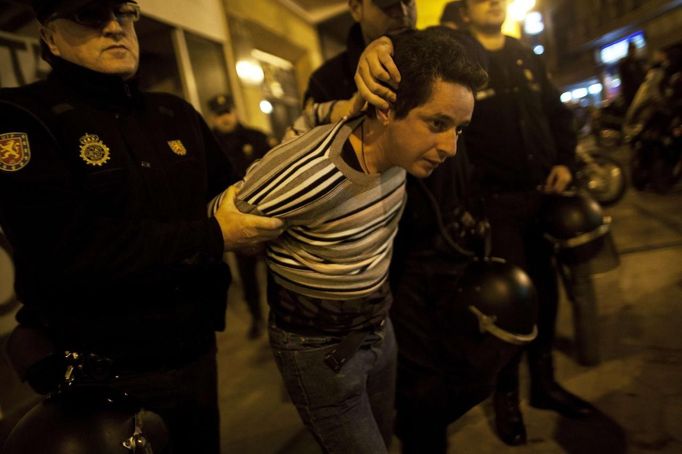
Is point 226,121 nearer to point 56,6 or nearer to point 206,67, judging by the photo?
point 206,67

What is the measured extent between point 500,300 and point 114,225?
4.40 feet

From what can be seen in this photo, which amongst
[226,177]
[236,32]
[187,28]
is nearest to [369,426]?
[226,177]

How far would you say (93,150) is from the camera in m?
1.19

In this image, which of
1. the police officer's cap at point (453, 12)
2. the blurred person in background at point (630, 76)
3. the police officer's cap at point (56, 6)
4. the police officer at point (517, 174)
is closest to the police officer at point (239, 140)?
the police officer's cap at point (453, 12)

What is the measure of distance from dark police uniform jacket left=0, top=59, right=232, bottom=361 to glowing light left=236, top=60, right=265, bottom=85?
5542 millimetres

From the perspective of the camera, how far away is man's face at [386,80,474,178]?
44.6 inches

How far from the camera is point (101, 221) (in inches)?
42.1

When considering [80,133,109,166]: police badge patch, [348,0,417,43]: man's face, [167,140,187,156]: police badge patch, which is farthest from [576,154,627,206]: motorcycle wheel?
[80,133,109,166]: police badge patch

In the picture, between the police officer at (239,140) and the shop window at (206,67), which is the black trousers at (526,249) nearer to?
the police officer at (239,140)

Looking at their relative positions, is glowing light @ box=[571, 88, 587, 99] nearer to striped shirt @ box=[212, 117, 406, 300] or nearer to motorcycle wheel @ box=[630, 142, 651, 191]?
motorcycle wheel @ box=[630, 142, 651, 191]

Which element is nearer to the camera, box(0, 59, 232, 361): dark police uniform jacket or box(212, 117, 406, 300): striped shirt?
box(0, 59, 232, 361): dark police uniform jacket

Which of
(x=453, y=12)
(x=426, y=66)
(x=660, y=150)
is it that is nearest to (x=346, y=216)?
(x=426, y=66)

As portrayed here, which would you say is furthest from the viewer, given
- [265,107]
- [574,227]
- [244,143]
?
[265,107]

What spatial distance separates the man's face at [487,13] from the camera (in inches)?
87.7
